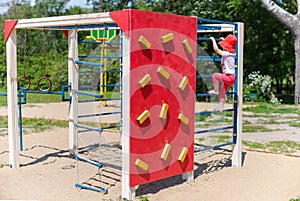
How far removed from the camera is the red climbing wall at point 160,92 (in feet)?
14.3

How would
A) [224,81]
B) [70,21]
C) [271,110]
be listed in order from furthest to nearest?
[271,110] → [224,81] → [70,21]

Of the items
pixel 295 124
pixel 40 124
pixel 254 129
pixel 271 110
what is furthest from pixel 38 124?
pixel 271 110

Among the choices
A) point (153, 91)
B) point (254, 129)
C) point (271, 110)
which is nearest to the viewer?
point (153, 91)

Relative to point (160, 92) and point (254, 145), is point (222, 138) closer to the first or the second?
point (254, 145)

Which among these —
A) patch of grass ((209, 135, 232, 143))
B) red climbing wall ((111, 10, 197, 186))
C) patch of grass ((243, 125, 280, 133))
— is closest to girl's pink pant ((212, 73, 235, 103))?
red climbing wall ((111, 10, 197, 186))

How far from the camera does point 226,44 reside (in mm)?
5645

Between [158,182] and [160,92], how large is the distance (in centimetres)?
118

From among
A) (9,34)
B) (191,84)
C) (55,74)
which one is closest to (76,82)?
(9,34)

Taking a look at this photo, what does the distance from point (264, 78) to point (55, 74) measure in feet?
25.3

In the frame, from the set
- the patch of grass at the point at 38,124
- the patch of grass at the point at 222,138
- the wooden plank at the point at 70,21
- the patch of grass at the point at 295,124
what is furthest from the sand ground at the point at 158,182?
the patch of grass at the point at 295,124

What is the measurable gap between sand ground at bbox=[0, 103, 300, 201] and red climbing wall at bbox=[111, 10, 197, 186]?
13.2 inches

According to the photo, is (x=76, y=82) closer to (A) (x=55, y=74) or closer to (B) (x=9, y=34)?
(B) (x=9, y=34)

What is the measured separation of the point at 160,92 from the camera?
4.65m

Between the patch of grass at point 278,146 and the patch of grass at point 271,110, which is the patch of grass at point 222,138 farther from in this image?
the patch of grass at point 271,110
